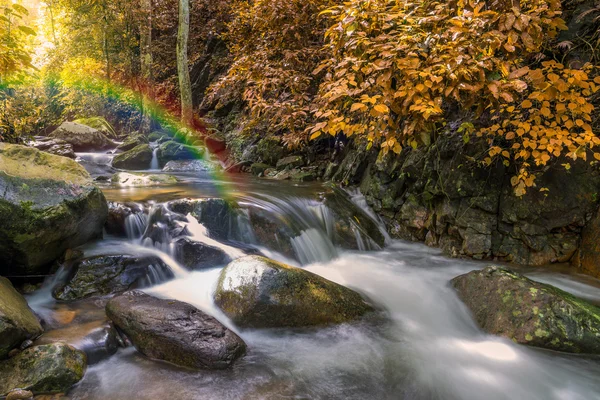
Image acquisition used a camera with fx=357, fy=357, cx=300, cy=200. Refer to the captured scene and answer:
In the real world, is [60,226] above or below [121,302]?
above

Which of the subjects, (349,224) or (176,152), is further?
(176,152)

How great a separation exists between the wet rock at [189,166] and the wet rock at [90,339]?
27.0 ft

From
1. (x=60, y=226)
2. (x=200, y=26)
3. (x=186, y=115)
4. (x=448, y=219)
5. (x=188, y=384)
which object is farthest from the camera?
(x=200, y=26)

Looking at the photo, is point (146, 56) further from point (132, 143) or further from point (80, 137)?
point (80, 137)

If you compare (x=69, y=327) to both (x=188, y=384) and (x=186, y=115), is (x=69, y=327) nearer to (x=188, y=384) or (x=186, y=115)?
(x=188, y=384)

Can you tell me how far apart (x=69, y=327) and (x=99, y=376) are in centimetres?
65

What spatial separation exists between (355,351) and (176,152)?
10.2 metres

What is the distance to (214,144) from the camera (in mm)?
12875

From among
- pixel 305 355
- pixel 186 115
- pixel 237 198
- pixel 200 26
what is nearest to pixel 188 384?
pixel 305 355

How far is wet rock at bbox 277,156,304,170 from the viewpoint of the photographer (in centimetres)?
930

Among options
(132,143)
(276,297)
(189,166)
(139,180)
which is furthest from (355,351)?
(132,143)

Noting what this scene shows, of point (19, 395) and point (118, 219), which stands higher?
point (118, 219)

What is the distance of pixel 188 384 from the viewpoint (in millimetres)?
2521

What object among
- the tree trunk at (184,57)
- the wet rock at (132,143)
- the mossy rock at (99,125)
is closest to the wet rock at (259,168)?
the tree trunk at (184,57)
